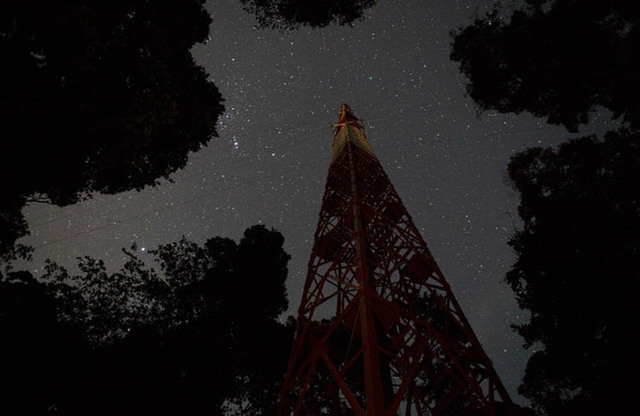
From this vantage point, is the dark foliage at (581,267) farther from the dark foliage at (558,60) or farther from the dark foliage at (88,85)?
the dark foliage at (88,85)

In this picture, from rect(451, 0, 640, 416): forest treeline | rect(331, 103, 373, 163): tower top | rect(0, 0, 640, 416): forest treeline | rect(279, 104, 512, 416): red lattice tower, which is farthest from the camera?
rect(331, 103, 373, 163): tower top

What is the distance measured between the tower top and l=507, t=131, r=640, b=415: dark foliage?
18.6 ft

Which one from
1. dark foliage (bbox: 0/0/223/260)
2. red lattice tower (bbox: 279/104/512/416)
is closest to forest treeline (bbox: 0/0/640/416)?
dark foliage (bbox: 0/0/223/260)

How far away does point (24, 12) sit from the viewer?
14.6ft

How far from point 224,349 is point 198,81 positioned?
30.7ft

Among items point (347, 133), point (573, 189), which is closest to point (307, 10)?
point (347, 133)

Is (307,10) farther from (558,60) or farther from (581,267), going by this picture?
(581,267)

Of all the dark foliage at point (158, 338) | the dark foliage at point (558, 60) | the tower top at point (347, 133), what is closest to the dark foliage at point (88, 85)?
the dark foliage at point (158, 338)

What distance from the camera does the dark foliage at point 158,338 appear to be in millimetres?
7902

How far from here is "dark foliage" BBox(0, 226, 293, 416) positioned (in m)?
7.90

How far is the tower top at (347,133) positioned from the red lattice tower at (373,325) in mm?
227

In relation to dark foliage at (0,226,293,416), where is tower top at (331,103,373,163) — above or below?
above

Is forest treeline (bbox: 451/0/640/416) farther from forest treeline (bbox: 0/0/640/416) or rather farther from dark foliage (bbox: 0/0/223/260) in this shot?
dark foliage (bbox: 0/0/223/260)

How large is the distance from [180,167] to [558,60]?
9.52 m
